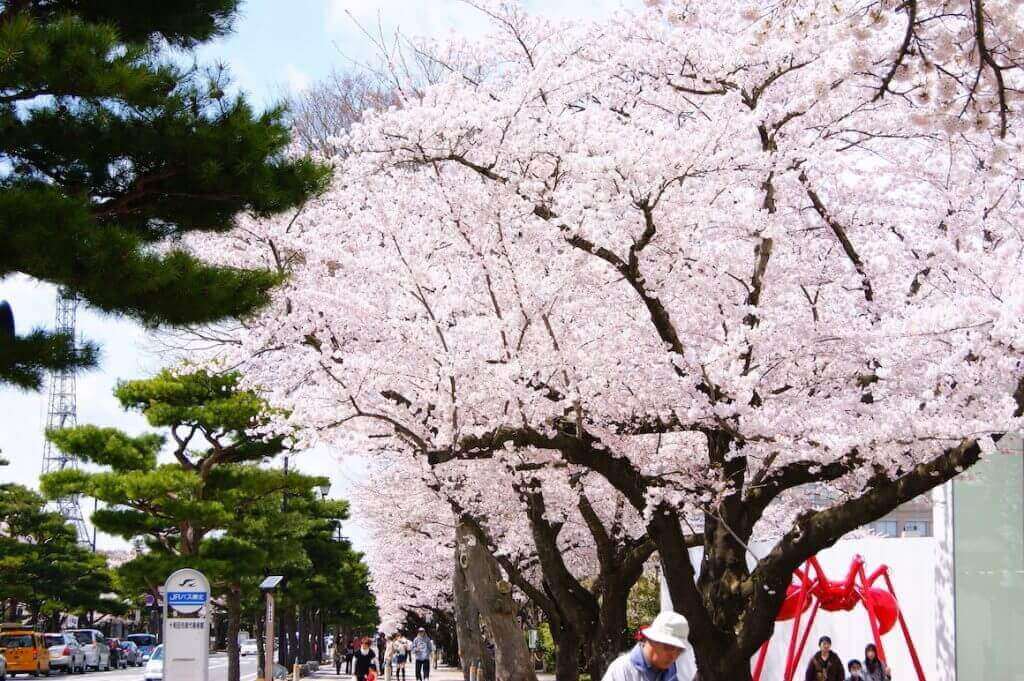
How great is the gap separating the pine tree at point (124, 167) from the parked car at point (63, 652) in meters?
→ 31.4

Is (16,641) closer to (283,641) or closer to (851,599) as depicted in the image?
(283,641)

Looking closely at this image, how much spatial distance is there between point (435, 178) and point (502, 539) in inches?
359

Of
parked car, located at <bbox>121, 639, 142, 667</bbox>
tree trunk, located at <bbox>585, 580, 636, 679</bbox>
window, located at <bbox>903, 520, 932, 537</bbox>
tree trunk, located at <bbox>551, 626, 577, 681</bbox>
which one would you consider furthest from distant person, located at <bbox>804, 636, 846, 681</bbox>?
parked car, located at <bbox>121, 639, 142, 667</bbox>

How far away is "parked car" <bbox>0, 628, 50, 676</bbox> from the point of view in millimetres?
33094

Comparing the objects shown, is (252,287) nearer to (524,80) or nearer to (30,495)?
(524,80)

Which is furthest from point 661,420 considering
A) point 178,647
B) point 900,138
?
point 178,647

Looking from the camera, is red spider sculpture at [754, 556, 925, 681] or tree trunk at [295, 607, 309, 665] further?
tree trunk at [295, 607, 309, 665]

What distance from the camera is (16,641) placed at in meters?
33.5

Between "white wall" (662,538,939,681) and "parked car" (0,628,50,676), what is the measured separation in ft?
79.1

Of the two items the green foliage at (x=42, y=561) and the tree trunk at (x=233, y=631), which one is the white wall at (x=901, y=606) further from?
the green foliage at (x=42, y=561)

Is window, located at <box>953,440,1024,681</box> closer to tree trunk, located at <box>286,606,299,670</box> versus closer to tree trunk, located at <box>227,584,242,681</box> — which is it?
tree trunk, located at <box>227,584,242,681</box>

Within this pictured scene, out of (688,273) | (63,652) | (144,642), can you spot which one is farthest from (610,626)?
(144,642)

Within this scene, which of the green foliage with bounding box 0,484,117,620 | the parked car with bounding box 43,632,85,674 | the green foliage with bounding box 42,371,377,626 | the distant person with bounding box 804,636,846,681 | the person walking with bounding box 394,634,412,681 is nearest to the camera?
the distant person with bounding box 804,636,846,681

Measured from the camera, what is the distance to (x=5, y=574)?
4125cm
